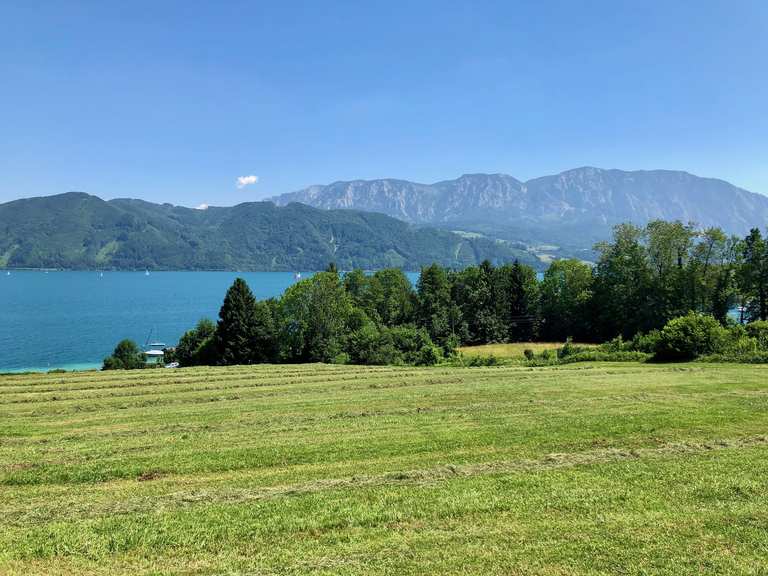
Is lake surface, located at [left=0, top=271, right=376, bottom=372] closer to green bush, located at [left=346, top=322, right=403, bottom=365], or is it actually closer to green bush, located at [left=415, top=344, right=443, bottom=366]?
green bush, located at [left=346, top=322, right=403, bottom=365]

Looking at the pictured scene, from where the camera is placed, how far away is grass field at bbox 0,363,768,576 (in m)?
8.45

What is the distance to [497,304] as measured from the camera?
88.1 m

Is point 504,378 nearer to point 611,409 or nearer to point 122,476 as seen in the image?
point 611,409

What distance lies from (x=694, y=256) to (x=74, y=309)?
559 feet

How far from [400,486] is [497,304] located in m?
79.0

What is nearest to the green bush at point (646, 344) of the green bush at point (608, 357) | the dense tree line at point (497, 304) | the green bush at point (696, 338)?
the green bush at point (608, 357)

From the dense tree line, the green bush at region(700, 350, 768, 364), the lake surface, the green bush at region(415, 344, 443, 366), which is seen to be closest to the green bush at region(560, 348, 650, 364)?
the green bush at region(700, 350, 768, 364)

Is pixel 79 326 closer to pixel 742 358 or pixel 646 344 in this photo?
pixel 646 344

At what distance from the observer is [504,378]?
3103 centimetres

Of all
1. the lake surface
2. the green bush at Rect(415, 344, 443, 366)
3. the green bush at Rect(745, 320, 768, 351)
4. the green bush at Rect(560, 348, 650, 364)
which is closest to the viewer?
the green bush at Rect(745, 320, 768, 351)

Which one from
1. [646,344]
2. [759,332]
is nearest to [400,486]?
[646,344]


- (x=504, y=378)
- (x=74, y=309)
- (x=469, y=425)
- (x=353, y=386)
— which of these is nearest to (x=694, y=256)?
(x=504, y=378)

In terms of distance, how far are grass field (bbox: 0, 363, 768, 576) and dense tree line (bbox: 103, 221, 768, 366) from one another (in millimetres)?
37379

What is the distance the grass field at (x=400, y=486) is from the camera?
27.7 ft
